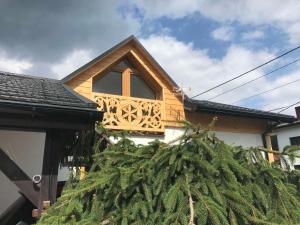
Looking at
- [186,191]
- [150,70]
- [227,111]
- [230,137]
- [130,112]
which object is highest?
[150,70]

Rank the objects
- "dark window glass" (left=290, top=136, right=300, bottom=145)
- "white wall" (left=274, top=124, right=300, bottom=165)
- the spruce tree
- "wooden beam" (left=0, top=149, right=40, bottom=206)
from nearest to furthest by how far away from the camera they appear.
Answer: the spruce tree
"wooden beam" (left=0, top=149, right=40, bottom=206)
"dark window glass" (left=290, top=136, right=300, bottom=145)
"white wall" (left=274, top=124, right=300, bottom=165)

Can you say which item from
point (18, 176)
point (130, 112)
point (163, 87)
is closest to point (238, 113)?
point (163, 87)

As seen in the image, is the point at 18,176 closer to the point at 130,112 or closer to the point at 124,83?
the point at 130,112

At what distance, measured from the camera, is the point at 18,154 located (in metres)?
6.85

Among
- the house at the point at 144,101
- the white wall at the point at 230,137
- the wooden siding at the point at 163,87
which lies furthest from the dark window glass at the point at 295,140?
the wooden siding at the point at 163,87

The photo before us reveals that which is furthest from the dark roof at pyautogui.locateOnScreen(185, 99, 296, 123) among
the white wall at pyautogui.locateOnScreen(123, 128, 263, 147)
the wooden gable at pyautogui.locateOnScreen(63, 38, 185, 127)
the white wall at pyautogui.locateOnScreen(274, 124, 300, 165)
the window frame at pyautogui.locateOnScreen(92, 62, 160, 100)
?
the white wall at pyautogui.locateOnScreen(274, 124, 300, 165)

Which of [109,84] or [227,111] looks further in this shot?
[227,111]

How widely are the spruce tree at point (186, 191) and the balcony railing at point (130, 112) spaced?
535 cm

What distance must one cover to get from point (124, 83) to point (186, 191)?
724 cm

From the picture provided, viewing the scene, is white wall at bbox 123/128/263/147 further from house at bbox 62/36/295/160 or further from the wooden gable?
the wooden gable

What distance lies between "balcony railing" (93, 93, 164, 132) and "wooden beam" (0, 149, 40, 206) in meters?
3.95

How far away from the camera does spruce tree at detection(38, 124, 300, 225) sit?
2.10 m

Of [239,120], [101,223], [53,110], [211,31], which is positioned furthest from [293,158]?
[211,31]

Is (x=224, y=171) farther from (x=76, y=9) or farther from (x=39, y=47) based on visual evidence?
(x=39, y=47)
